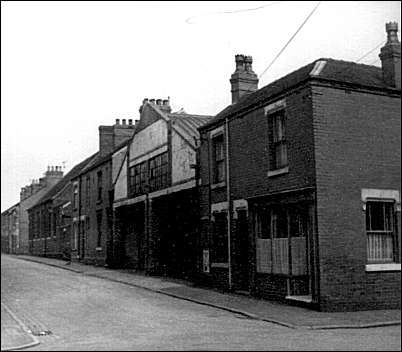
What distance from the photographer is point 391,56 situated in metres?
7.82

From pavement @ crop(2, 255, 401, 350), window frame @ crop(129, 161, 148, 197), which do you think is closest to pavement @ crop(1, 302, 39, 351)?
pavement @ crop(2, 255, 401, 350)

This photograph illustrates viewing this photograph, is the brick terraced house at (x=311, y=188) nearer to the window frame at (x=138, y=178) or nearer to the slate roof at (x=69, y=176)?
the window frame at (x=138, y=178)

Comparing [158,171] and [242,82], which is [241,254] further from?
[158,171]

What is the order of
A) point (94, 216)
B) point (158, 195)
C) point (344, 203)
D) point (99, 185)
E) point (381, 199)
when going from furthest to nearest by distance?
1. point (99, 185)
2. point (158, 195)
3. point (94, 216)
4. point (344, 203)
5. point (381, 199)

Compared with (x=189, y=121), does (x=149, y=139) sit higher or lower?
lower

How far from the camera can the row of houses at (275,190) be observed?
9102 mm

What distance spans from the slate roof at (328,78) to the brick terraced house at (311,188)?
33 mm

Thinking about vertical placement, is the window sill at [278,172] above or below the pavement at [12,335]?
above

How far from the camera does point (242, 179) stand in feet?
50.2

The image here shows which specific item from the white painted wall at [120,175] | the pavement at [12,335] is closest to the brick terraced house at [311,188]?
the pavement at [12,335]

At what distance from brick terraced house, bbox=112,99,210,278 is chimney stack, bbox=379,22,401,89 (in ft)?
33.9

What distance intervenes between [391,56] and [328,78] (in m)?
3.23

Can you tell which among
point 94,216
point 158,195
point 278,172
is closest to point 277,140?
point 278,172

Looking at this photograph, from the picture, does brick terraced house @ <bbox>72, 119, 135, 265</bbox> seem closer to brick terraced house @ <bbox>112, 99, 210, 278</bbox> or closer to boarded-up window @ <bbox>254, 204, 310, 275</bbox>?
brick terraced house @ <bbox>112, 99, 210, 278</bbox>
